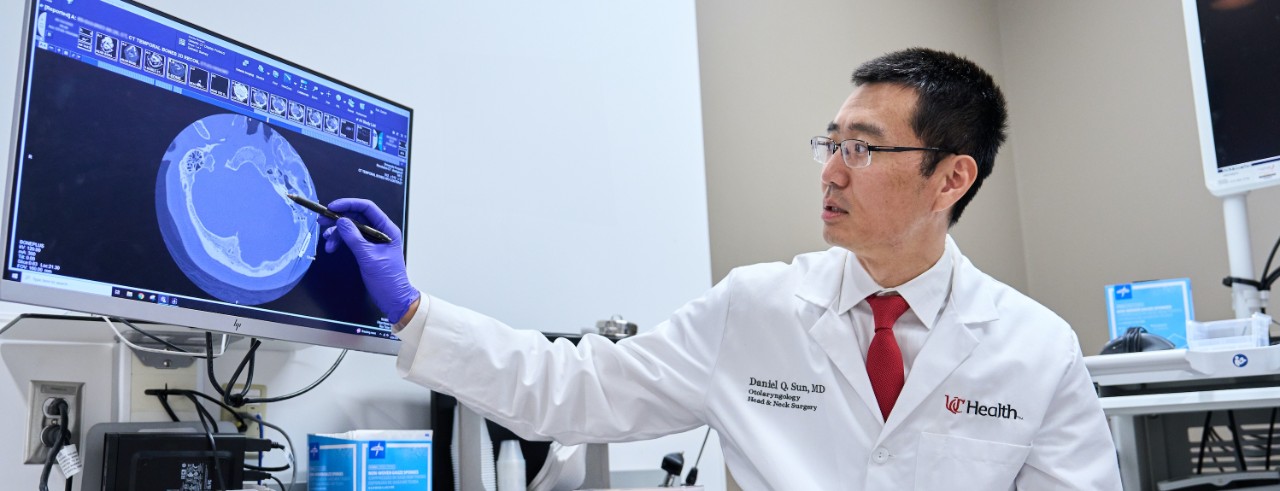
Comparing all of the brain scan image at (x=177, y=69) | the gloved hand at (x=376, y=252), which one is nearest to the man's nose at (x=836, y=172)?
the gloved hand at (x=376, y=252)

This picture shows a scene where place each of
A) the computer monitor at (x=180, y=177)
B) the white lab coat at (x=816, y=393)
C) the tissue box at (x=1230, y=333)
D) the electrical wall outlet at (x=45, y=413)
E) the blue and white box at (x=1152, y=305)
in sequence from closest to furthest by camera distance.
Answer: the computer monitor at (x=180, y=177) → the electrical wall outlet at (x=45, y=413) → the white lab coat at (x=816, y=393) → the tissue box at (x=1230, y=333) → the blue and white box at (x=1152, y=305)

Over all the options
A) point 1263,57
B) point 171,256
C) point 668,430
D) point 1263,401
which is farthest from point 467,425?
point 1263,57

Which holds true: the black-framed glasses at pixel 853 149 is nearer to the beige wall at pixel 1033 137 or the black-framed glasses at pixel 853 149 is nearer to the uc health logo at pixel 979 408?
the uc health logo at pixel 979 408

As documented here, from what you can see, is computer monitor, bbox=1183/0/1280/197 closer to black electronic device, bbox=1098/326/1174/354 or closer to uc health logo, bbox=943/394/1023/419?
black electronic device, bbox=1098/326/1174/354

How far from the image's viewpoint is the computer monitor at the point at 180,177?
1037 mm

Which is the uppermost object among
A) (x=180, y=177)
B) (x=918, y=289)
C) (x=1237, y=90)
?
(x=1237, y=90)

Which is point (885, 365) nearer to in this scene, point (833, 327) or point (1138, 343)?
point (833, 327)

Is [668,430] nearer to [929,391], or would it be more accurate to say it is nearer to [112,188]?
[929,391]

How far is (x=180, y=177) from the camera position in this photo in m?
1.16

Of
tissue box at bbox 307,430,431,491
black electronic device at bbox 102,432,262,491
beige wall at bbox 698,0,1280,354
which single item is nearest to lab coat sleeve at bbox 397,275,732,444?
tissue box at bbox 307,430,431,491

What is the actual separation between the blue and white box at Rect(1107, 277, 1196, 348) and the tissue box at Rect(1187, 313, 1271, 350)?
686 mm

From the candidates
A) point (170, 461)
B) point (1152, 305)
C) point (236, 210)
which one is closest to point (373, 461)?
point (170, 461)

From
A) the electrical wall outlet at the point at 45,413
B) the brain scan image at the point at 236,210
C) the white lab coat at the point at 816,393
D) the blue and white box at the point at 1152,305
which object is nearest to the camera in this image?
the brain scan image at the point at 236,210

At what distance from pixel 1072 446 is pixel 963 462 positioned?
162mm
